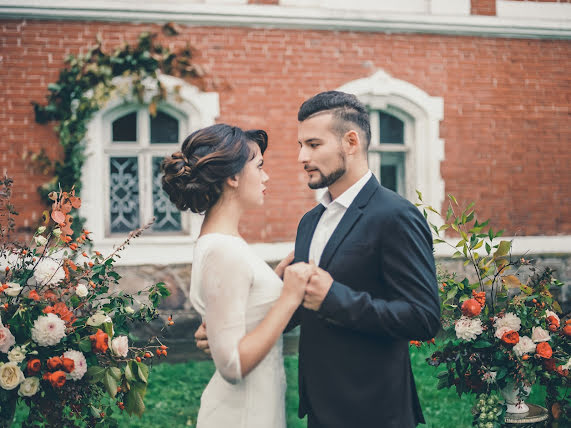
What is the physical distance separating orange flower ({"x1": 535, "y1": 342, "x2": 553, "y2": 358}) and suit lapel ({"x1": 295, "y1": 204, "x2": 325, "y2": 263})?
4.61 ft

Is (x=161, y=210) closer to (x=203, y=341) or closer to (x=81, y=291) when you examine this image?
(x=81, y=291)

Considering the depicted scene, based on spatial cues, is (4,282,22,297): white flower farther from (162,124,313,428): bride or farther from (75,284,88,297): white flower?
(162,124,313,428): bride

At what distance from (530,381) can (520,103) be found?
5.84 meters

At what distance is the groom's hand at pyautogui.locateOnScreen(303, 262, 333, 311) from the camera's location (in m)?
2.00

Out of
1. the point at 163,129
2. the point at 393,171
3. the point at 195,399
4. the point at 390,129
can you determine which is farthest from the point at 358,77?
the point at 195,399

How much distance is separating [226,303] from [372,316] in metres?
0.54

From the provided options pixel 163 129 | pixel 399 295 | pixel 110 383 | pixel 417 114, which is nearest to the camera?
pixel 399 295

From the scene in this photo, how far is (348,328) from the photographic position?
2.18 meters

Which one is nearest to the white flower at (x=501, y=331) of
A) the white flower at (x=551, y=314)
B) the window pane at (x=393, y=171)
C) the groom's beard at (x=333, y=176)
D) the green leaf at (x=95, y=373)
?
the white flower at (x=551, y=314)

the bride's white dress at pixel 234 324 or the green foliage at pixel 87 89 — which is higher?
the green foliage at pixel 87 89

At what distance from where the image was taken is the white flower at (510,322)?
9.78ft

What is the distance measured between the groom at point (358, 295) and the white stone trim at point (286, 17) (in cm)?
500

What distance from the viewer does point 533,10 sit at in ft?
25.7

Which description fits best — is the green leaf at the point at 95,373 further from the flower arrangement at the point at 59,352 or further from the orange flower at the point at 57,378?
the orange flower at the point at 57,378
